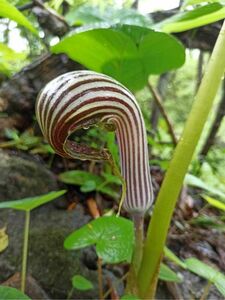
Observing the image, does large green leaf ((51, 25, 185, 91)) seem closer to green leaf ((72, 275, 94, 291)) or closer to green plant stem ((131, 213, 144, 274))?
green plant stem ((131, 213, 144, 274))

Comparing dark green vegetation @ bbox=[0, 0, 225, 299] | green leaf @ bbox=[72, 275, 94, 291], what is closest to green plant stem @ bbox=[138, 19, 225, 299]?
dark green vegetation @ bbox=[0, 0, 225, 299]

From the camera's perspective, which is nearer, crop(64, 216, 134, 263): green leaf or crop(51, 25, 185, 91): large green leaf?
crop(64, 216, 134, 263): green leaf

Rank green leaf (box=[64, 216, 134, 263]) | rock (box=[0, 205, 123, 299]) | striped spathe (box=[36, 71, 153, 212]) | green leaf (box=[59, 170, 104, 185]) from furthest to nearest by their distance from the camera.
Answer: green leaf (box=[59, 170, 104, 185])
rock (box=[0, 205, 123, 299])
green leaf (box=[64, 216, 134, 263])
striped spathe (box=[36, 71, 153, 212])

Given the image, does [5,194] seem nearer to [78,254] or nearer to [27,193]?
[27,193]

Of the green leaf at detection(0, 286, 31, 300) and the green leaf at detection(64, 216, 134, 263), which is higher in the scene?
the green leaf at detection(64, 216, 134, 263)

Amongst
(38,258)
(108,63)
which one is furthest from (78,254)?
(108,63)

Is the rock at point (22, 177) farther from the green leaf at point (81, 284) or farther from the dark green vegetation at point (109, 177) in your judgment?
the green leaf at point (81, 284)

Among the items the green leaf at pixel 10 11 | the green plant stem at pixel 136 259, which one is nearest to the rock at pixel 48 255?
the green plant stem at pixel 136 259
